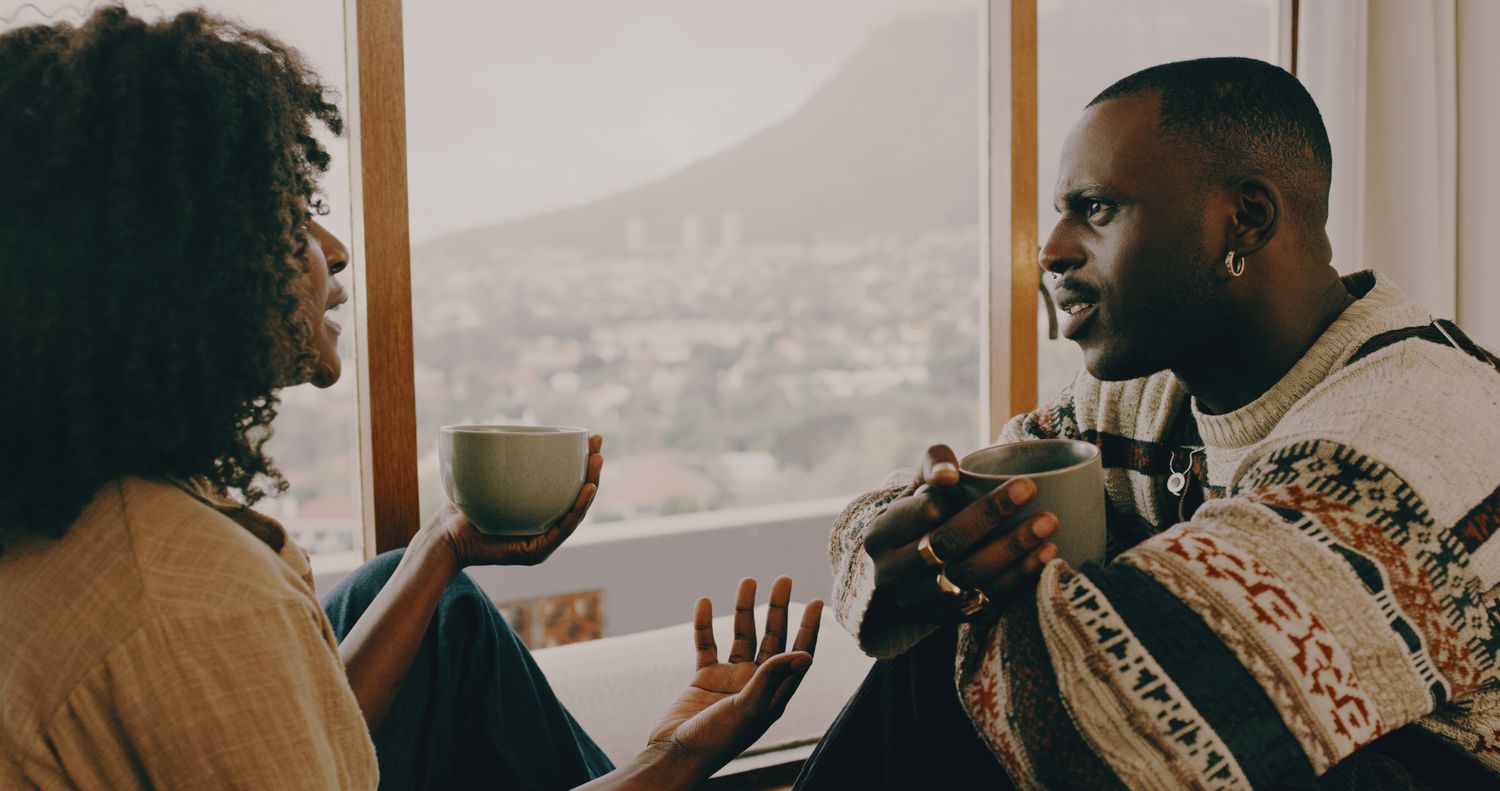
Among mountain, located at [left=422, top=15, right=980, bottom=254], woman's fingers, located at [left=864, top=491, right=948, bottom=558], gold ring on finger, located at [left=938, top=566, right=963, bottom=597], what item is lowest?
gold ring on finger, located at [left=938, top=566, right=963, bottom=597]

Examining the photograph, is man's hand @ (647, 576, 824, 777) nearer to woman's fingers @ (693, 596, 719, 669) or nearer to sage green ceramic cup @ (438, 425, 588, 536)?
woman's fingers @ (693, 596, 719, 669)

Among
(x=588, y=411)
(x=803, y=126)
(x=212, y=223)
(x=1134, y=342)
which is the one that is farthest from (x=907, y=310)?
(x=212, y=223)

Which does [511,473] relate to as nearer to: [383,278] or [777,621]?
[777,621]

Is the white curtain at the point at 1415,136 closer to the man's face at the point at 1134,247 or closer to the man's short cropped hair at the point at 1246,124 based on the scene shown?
the man's short cropped hair at the point at 1246,124

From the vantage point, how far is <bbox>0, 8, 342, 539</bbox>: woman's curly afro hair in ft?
2.17

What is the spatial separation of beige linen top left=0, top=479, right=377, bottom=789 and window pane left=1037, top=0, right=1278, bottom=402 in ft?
5.53

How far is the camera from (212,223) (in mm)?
724

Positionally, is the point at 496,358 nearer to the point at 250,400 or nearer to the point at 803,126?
the point at 803,126

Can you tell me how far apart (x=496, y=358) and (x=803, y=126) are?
1.04m

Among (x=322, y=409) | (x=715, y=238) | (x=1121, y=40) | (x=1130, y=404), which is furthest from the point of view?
(x=715, y=238)

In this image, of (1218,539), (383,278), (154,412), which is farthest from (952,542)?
(383,278)

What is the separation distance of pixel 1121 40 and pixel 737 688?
66.7 inches

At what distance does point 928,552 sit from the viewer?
798 millimetres

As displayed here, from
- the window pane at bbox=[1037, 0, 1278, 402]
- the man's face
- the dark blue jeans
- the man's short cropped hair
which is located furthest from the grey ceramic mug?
the window pane at bbox=[1037, 0, 1278, 402]
